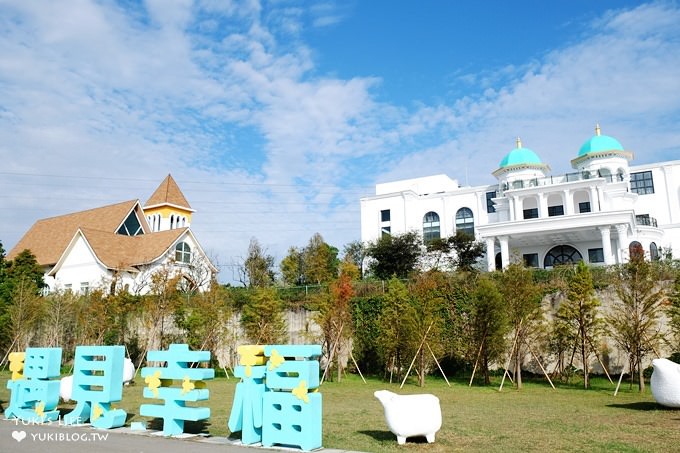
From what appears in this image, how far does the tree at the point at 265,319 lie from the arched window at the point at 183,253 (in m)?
12.9

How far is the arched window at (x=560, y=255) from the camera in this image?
34.2 m

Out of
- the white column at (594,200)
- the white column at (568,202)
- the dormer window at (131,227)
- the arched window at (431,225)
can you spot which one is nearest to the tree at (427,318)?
the white column at (568,202)

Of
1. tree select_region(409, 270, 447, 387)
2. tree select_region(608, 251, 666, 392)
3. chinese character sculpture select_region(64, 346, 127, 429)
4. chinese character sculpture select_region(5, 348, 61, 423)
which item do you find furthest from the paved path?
tree select_region(608, 251, 666, 392)

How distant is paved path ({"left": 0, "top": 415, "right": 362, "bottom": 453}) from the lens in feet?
22.5

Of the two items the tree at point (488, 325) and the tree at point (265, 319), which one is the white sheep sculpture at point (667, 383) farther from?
the tree at point (265, 319)

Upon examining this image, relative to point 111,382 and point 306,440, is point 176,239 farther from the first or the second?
point 306,440

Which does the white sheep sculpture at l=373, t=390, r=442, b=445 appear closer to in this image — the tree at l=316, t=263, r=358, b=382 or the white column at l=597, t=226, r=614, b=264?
the tree at l=316, t=263, r=358, b=382

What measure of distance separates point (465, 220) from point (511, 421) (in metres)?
34.0

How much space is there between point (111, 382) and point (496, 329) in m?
12.5

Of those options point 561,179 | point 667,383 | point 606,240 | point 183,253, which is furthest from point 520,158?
point 667,383

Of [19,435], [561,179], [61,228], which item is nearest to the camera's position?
[19,435]

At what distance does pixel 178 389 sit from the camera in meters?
8.07

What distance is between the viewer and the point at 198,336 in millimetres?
22297

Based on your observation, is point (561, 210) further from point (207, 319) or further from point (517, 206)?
point (207, 319)
